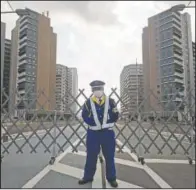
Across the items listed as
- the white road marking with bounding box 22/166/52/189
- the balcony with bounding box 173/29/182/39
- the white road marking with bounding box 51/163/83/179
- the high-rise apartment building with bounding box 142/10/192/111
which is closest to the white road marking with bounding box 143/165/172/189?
the white road marking with bounding box 51/163/83/179

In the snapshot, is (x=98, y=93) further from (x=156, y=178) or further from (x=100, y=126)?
(x=156, y=178)

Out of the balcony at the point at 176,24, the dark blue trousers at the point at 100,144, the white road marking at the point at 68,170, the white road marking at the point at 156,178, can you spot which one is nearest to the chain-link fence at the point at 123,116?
the white road marking at the point at 68,170

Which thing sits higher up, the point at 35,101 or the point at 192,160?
the point at 35,101

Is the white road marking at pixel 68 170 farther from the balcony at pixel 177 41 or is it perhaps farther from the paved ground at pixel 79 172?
the balcony at pixel 177 41

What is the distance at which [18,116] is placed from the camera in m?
6.24

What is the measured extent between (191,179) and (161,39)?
5782 centimetres

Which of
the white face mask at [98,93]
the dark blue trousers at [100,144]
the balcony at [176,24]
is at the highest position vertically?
the balcony at [176,24]

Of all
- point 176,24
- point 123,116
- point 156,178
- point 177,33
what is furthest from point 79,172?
point 176,24

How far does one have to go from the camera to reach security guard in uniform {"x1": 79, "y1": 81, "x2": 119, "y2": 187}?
132 inches

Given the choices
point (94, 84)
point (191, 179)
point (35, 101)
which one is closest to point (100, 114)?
point (94, 84)

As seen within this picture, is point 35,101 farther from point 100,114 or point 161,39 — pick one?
point 161,39

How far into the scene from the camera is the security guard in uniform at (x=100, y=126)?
3359 millimetres

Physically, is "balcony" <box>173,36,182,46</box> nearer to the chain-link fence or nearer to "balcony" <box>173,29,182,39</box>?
"balcony" <box>173,29,182,39</box>

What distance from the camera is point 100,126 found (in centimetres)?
335
